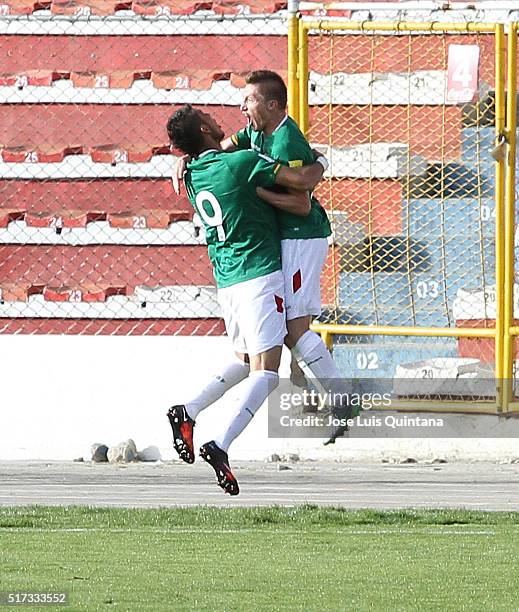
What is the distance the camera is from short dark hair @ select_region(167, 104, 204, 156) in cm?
873

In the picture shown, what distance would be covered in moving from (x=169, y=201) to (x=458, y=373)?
256 centimetres

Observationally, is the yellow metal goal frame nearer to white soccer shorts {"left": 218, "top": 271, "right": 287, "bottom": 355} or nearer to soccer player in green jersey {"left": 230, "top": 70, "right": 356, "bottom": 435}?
soccer player in green jersey {"left": 230, "top": 70, "right": 356, "bottom": 435}

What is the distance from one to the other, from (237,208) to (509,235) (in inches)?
154

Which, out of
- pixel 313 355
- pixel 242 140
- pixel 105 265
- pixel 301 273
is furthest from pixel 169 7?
pixel 313 355

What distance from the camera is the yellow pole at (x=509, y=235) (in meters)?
12.2

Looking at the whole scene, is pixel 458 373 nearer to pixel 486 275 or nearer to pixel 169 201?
pixel 486 275

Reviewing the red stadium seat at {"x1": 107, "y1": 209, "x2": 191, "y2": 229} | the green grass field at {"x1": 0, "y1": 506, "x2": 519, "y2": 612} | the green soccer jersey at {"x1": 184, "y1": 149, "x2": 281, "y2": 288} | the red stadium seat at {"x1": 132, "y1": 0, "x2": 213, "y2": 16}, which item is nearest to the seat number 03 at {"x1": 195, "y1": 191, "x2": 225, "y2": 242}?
the green soccer jersey at {"x1": 184, "y1": 149, "x2": 281, "y2": 288}

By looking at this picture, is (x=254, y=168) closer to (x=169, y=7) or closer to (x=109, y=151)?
(x=109, y=151)

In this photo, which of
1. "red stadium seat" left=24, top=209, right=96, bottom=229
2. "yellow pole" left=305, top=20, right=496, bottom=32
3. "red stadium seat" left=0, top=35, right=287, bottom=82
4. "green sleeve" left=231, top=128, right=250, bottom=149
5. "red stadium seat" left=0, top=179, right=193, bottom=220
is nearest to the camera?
"green sleeve" left=231, top=128, right=250, bottom=149

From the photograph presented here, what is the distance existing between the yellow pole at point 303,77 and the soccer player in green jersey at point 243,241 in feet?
11.7

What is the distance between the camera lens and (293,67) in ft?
41.0

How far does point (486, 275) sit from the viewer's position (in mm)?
12445

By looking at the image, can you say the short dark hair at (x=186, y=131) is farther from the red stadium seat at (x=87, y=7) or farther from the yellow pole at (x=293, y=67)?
the red stadium seat at (x=87, y=7)

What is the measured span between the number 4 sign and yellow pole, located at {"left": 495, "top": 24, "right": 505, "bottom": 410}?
17cm
